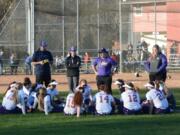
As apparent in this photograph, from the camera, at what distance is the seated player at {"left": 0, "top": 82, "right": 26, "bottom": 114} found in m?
17.4

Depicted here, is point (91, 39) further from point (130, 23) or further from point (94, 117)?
point (94, 117)

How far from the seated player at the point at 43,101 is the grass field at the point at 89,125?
295mm

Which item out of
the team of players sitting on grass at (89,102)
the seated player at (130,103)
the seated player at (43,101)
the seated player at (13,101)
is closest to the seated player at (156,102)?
the team of players sitting on grass at (89,102)

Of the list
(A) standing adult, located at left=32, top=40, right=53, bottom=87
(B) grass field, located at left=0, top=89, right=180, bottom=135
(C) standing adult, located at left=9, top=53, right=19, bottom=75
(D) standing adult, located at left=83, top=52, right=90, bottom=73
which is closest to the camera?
(B) grass field, located at left=0, top=89, right=180, bottom=135

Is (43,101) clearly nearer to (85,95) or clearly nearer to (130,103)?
(85,95)

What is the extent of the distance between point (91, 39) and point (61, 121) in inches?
985

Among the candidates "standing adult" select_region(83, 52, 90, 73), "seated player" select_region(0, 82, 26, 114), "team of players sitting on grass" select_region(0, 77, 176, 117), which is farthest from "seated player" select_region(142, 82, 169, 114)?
"standing adult" select_region(83, 52, 90, 73)

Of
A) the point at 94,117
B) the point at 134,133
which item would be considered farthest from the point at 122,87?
the point at 134,133

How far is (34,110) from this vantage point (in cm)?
1798

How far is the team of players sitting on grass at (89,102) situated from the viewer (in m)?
16.8

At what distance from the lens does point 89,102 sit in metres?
17.4

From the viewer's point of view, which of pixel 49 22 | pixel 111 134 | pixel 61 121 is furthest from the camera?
pixel 49 22

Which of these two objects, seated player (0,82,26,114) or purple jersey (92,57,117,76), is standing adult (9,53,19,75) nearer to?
purple jersey (92,57,117,76)

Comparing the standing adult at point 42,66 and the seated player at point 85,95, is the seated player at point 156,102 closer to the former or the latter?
the seated player at point 85,95
